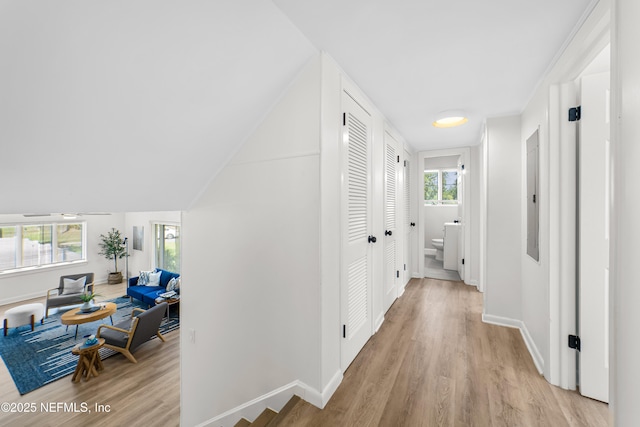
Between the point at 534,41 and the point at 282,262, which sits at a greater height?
the point at 534,41

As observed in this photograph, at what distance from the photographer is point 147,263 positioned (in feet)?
23.3

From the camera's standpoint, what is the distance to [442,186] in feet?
21.5

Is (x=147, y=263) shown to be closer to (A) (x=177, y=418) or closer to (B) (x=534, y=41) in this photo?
(A) (x=177, y=418)

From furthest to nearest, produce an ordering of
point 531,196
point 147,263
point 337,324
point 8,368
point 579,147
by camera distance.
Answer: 1. point 147,263
2. point 8,368
3. point 531,196
4. point 337,324
5. point 579,147

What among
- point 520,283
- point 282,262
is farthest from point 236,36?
point 520,283

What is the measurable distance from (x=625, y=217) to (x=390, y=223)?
214 centimetres

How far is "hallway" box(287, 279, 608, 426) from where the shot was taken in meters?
1.46

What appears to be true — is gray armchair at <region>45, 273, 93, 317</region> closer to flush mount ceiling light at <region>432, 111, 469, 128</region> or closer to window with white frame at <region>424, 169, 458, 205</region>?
flush mount ceiling light at <region>432, 111, 469, 128</region>

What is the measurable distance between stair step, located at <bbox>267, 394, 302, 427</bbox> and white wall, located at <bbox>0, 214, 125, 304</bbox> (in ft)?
26.4

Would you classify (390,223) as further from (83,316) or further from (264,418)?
(83,316)

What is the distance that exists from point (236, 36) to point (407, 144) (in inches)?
129

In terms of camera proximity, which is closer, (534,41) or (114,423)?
(534,41)

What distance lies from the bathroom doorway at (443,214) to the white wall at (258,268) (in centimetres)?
338

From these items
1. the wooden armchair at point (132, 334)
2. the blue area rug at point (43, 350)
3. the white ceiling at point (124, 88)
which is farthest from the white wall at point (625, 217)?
the blue area rug at point (43, 350)
